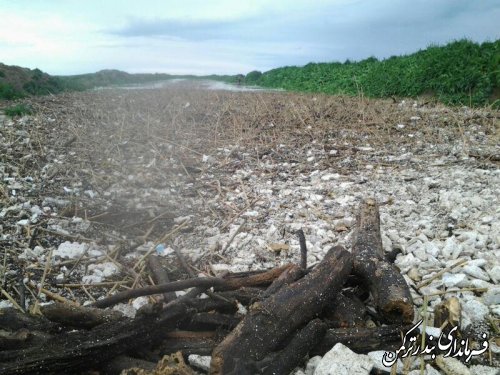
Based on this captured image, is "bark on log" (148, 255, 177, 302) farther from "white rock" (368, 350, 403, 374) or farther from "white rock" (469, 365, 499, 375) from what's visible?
"white rock" (469, 365, 499, 375)

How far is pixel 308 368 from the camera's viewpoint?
1864 mm

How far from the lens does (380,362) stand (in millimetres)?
1848

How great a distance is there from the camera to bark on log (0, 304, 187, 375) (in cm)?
166

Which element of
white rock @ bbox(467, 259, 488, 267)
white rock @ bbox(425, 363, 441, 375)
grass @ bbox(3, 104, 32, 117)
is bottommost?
white rock @ bbox(425, 363, 441, 375)

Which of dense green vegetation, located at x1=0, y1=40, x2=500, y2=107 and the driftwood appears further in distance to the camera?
dense green vegetation, located at x1=0, y1=40, x2=500, y2=107

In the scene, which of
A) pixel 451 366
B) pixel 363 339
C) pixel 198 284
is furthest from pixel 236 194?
pixel 451 366

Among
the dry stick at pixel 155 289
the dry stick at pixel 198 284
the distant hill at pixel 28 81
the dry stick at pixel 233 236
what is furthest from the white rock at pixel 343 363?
the distant hill at pixel 28 81

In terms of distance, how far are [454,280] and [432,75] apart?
39.9 ft

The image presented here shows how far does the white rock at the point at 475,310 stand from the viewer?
215 centimetres

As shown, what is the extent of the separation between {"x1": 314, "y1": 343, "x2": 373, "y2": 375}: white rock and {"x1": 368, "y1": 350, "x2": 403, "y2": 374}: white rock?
56mm

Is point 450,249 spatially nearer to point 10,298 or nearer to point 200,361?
point 200,361

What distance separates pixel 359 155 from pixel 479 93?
267 inches

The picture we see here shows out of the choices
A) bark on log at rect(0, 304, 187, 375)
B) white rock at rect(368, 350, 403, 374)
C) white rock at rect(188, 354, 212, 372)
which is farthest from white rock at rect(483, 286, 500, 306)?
bark on log at rect(0, 304, 187, 375)

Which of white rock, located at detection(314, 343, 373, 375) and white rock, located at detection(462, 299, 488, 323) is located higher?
white rock, located at detection(462, 299, 488, 323)
